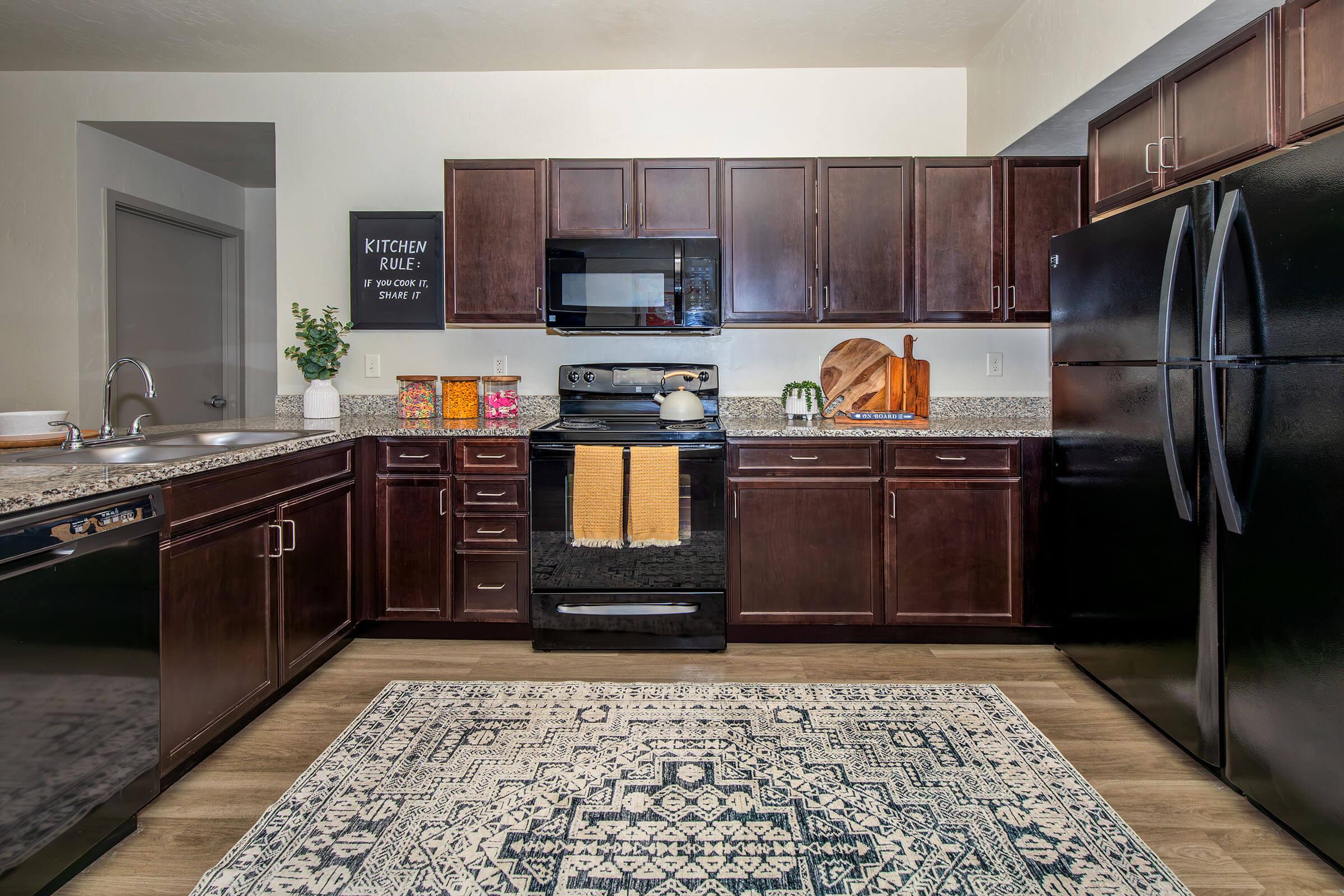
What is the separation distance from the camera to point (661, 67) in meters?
3.37

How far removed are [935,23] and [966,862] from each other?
3039 mm

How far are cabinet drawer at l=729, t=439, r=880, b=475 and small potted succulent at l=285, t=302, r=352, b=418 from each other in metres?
1.81

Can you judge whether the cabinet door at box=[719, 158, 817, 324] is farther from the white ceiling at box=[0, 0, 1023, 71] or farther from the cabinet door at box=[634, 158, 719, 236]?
the white ceiling at box=[0, 0, 1023, 71]

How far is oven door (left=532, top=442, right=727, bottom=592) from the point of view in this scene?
9.17 ft

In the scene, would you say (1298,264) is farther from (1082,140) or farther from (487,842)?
(487,842)

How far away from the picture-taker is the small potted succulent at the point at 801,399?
125 inches

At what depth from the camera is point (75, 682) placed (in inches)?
57.5

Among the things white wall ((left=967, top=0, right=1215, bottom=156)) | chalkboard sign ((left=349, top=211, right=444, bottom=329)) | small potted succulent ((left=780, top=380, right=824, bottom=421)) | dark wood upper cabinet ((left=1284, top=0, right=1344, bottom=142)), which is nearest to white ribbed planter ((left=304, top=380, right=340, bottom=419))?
chalkboard sign ((left=349, top=211, right=444, bottom=329))

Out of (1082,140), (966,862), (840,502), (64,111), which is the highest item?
(64,111)

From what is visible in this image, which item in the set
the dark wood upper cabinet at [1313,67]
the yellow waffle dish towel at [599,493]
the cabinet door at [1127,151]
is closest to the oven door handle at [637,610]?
the yellow waffle dish towel at [599,493]

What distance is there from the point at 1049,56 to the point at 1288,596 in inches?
82.1

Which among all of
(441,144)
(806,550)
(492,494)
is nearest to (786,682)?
(806,550)

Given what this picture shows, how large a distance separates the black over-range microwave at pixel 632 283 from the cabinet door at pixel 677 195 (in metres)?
0.09

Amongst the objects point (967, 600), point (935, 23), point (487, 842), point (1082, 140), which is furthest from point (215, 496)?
point (1082, 140)
